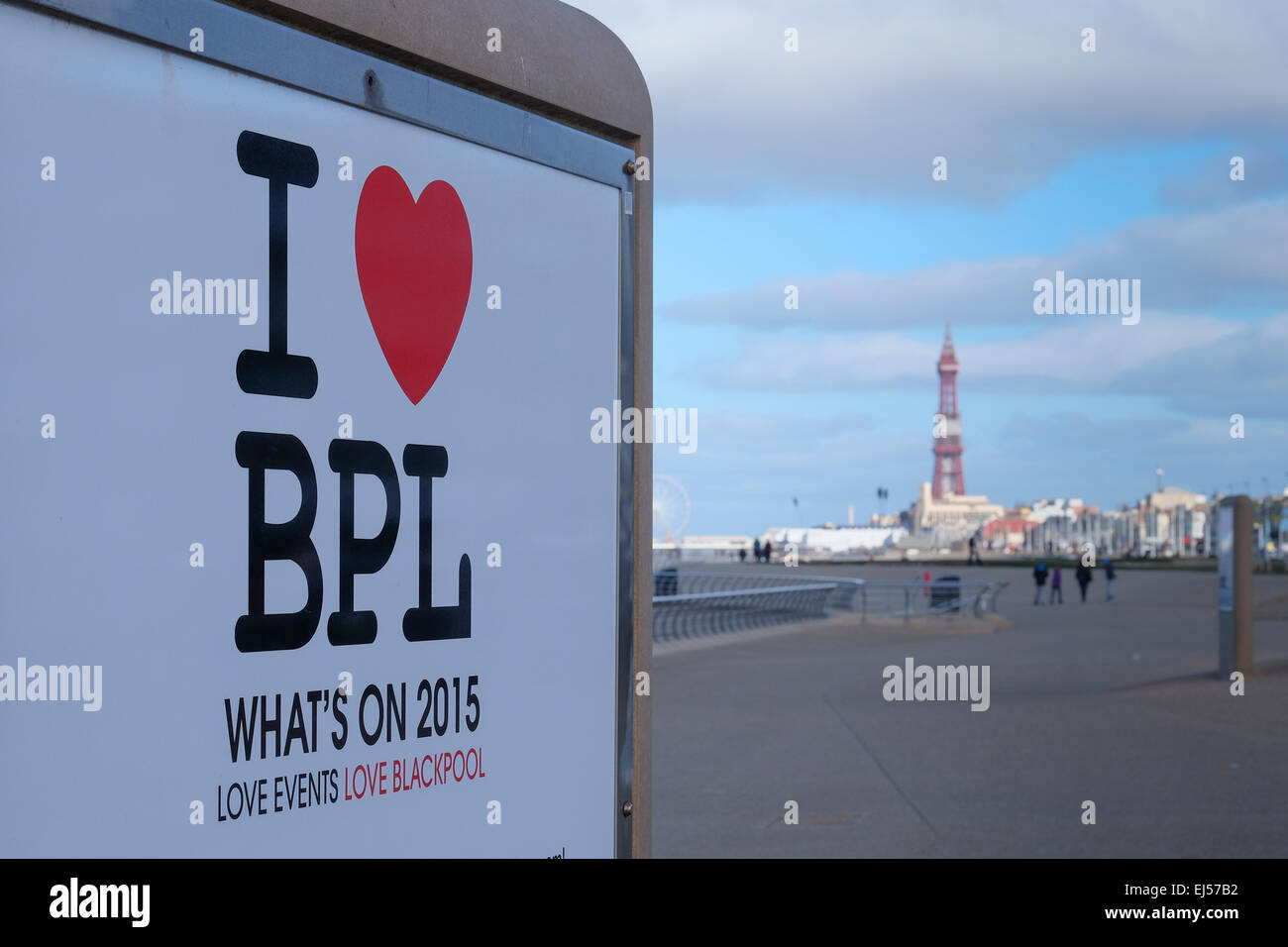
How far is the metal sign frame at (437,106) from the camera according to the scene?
1639mm

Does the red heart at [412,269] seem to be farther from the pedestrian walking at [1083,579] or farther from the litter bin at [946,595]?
the pedestrian walking at [1083,579]

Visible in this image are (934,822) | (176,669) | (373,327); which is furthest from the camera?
(934,822)

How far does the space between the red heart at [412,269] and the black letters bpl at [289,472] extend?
126 millimetres

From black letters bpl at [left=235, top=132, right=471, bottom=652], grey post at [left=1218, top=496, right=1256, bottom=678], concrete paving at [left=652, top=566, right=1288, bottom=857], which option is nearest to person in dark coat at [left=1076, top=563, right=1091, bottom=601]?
concrete paving at [left=652, top=566, right=1288, bottom=857]

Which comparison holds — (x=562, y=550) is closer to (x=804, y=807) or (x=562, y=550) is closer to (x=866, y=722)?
(x=804, y=807)

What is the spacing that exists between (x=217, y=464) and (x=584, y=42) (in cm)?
116

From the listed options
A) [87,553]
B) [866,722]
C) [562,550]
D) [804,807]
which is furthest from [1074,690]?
[87,553]

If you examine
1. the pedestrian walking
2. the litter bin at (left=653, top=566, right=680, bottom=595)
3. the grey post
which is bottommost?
the pedestrian walking

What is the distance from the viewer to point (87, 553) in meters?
1.51

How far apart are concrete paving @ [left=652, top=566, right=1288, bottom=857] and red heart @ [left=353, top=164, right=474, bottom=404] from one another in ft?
19.3

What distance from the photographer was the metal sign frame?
1639 millimetres

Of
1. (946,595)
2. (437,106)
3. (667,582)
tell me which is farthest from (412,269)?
(667,582)

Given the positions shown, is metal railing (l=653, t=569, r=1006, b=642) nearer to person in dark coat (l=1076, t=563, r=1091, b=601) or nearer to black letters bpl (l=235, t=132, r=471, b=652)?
person in dark coat (l=1076, t=563, r=1091, b=601)

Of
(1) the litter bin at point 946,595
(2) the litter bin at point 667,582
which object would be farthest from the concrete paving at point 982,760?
(2) the litter bin at point 667,582
